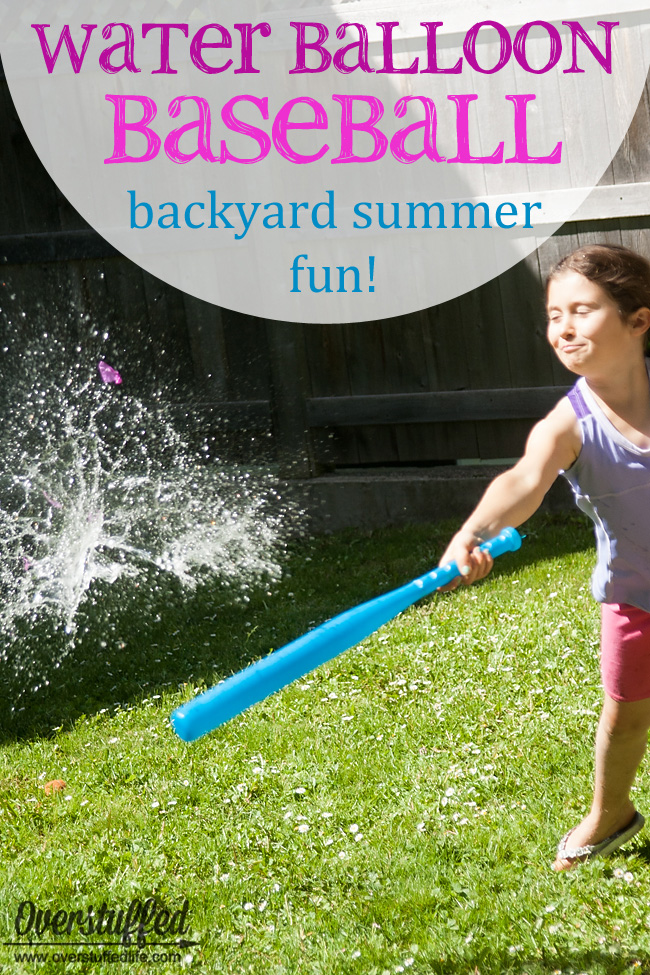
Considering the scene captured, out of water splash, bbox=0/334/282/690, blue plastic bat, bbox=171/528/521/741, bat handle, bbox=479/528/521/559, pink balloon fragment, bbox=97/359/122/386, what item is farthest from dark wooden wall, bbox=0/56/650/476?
blue plastic bat, bbox=171/528/521/741

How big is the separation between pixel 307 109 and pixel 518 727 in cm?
348

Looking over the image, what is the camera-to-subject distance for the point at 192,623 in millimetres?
4395

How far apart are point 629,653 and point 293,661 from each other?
890 mm

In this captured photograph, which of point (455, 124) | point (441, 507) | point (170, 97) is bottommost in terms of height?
point (441, 507)

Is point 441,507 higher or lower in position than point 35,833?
higher

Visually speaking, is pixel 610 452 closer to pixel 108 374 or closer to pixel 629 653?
pixel 629 653

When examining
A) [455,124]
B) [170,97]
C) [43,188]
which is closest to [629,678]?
[455,124]

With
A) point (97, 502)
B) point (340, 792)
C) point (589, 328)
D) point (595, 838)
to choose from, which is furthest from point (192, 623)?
point (589, 328)

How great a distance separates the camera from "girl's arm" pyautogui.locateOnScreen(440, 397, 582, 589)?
186 cm

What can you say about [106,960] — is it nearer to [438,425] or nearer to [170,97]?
[438,425]

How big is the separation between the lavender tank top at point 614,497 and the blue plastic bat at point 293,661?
395 mm

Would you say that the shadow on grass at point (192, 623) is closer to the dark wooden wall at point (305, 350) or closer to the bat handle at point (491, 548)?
the dark wooden wall at point (305, 350)

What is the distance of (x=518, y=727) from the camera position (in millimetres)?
3133

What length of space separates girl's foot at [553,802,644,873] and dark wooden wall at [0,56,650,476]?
3033 mm
